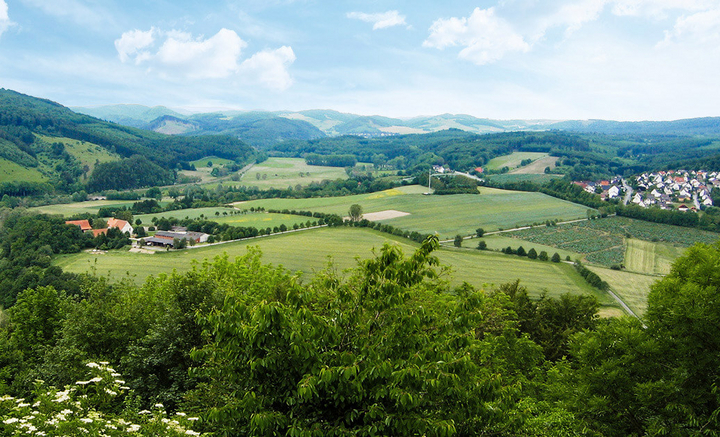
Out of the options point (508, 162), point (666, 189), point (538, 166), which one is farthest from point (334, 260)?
point (508, 162)

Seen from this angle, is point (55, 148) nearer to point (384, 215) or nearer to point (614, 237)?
point (384, 215)

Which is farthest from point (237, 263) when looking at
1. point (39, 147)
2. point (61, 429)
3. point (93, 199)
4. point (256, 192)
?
point (39, 147)

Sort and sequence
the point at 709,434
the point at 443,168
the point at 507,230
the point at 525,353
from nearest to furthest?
the point at 709,434 < the point at 525,353 < the point at 507,230 < the point at 443,168

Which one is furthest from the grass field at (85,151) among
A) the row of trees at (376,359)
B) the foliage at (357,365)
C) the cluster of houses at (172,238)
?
the foliage at (357,365)

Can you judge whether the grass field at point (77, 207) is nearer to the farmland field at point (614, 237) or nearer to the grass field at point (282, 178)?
the grass field at point (282, 178)

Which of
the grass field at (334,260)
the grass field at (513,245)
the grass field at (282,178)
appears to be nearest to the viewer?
the grass field at (334,260)

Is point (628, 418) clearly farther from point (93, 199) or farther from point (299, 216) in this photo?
point (93, 199)
